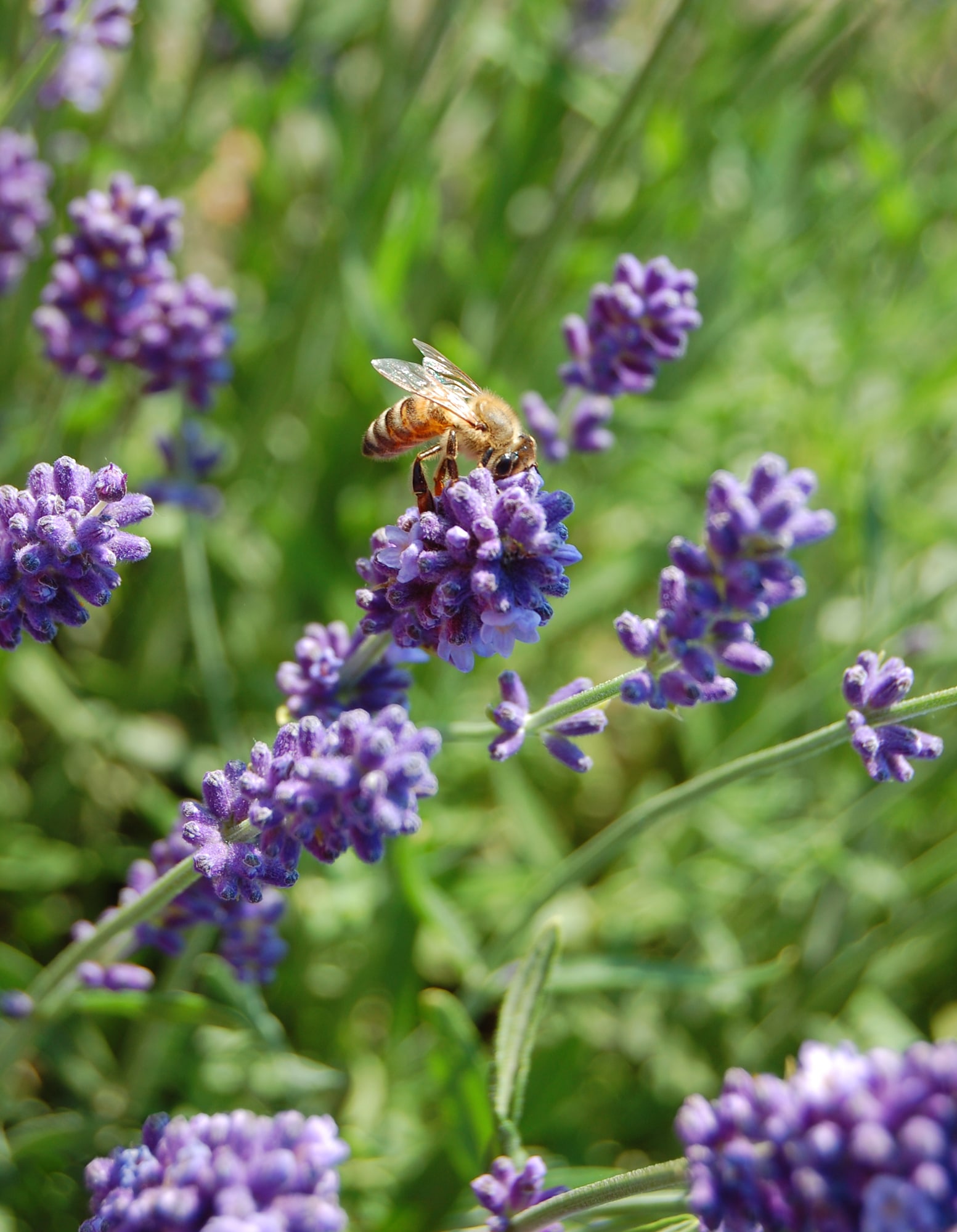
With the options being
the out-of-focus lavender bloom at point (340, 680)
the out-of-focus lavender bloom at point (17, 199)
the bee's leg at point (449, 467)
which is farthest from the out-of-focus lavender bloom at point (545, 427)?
the out-of-focus lavender bloom at point (17, 199)

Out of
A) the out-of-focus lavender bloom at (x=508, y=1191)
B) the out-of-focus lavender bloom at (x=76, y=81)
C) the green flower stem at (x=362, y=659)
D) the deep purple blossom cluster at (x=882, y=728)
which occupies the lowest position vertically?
the out-of-focus lavender bloom at (x=508, y=1191)

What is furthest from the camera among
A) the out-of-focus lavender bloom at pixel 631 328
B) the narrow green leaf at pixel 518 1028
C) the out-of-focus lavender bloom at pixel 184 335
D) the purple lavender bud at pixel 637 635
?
the out-of-focus lavender bloom at pixel 184 335

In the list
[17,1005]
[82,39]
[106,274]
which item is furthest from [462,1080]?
[82,39]

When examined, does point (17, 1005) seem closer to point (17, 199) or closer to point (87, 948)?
point (87, 948)

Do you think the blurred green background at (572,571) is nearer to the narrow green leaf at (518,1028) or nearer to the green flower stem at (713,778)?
the green flower stem at (713,778)

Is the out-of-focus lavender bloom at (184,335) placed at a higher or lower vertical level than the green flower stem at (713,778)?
higher
